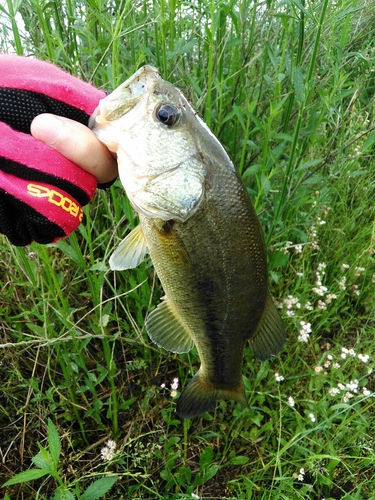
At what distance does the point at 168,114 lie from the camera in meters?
1.37

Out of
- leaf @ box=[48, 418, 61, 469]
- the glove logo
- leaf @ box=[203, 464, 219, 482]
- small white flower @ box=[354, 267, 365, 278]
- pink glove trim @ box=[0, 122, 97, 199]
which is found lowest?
leaf @ box=[203, 464, 219, 482]

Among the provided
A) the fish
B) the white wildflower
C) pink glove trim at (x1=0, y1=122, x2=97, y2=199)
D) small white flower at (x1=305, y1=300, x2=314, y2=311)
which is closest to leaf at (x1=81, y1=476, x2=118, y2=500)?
the white wildflower

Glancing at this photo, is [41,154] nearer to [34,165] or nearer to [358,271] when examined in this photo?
[34,165]

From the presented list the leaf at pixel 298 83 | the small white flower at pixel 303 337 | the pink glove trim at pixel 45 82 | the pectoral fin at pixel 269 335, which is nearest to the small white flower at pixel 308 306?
the small white flower at pixel 303 337

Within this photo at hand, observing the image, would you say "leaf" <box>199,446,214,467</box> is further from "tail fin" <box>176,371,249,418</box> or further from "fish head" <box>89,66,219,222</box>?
"fish head" <box>89,66,219,222</box>

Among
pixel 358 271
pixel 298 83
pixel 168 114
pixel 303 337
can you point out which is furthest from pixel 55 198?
pixel 358 271

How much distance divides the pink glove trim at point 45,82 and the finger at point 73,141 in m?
0.11

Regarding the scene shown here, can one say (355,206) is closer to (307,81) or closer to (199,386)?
(307,81)

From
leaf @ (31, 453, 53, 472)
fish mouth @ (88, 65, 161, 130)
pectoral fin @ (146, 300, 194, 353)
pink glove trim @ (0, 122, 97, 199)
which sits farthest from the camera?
pectoral fin @ (146, 300, 194, 353)

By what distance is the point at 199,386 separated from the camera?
6.02 feet

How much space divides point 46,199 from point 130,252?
1.35ft

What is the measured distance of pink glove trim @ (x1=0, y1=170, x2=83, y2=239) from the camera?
1.18 m

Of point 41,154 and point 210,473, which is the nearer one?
point 41,154

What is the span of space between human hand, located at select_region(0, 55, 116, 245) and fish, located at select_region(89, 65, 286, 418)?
103mm
